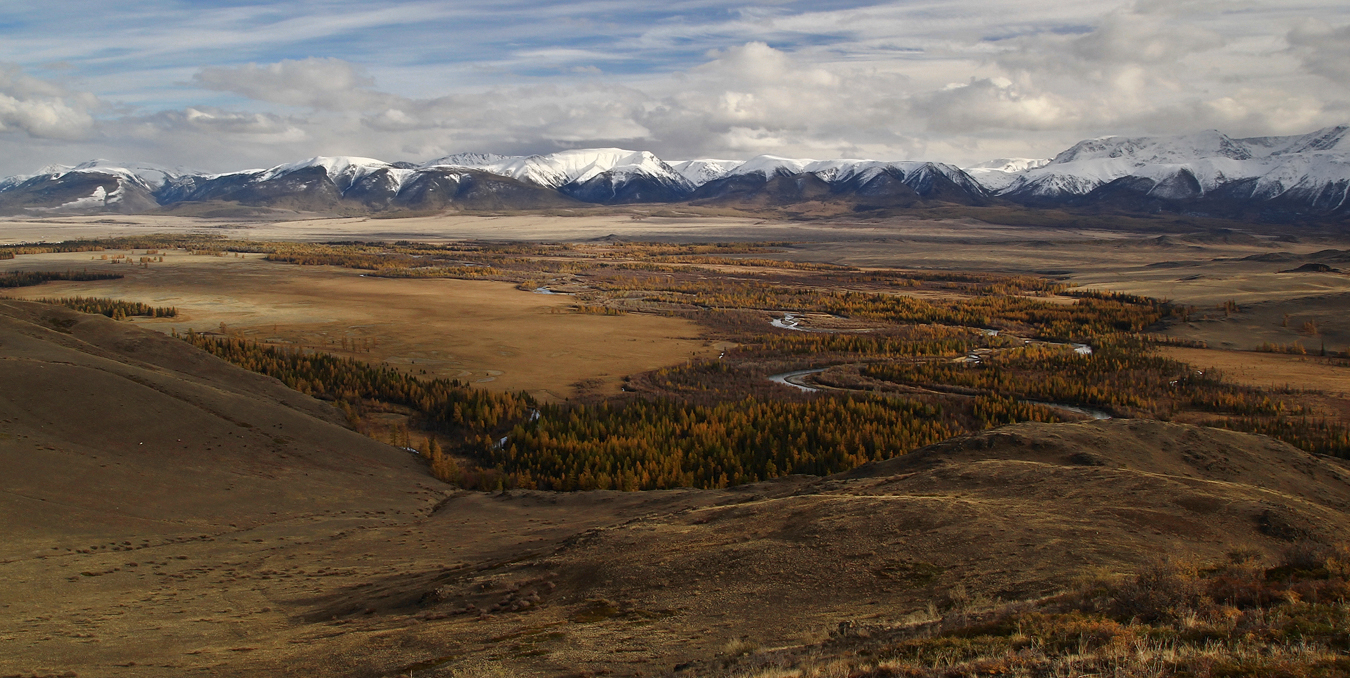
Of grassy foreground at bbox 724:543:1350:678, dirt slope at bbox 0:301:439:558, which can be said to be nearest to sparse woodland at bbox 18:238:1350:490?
dirt slope at bbox 0:301:439:558

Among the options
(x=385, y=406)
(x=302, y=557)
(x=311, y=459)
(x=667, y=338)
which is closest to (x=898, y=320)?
(x=667, y=338)

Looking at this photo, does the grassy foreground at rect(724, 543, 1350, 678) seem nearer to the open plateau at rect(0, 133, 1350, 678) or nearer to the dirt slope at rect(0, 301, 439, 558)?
the open plateau at rect(0, 133, 1350, 678)

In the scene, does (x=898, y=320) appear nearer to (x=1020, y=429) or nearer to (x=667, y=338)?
(x=667, y=338)

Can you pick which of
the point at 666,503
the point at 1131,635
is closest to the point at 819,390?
the point at 666,503

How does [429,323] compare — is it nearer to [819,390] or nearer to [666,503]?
[819,390]

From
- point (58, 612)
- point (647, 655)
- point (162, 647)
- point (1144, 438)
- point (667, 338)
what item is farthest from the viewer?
point (667, 338)

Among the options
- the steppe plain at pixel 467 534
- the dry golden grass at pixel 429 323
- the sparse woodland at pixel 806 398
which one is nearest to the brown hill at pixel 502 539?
the steppe plain at pixel 467 534
